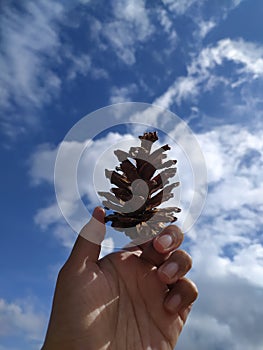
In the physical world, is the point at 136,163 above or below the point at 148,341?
above

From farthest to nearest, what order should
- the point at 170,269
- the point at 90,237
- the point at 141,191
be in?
the point at 170,269 < the point at 90,237 < the point at 141,191

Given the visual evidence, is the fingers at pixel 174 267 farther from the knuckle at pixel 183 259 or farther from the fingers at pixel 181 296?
the fingers at pixel 181 296

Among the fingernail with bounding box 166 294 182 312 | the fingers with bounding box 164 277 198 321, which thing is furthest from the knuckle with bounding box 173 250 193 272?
the fingernail with bounding box 166 294 182 312

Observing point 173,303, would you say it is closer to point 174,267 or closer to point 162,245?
point 174,267

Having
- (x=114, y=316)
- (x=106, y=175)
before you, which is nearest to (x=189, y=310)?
(x=114, y=316)

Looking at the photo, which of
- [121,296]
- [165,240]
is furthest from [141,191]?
[121,296]

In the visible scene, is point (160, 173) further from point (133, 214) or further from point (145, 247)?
point (145, 247)
